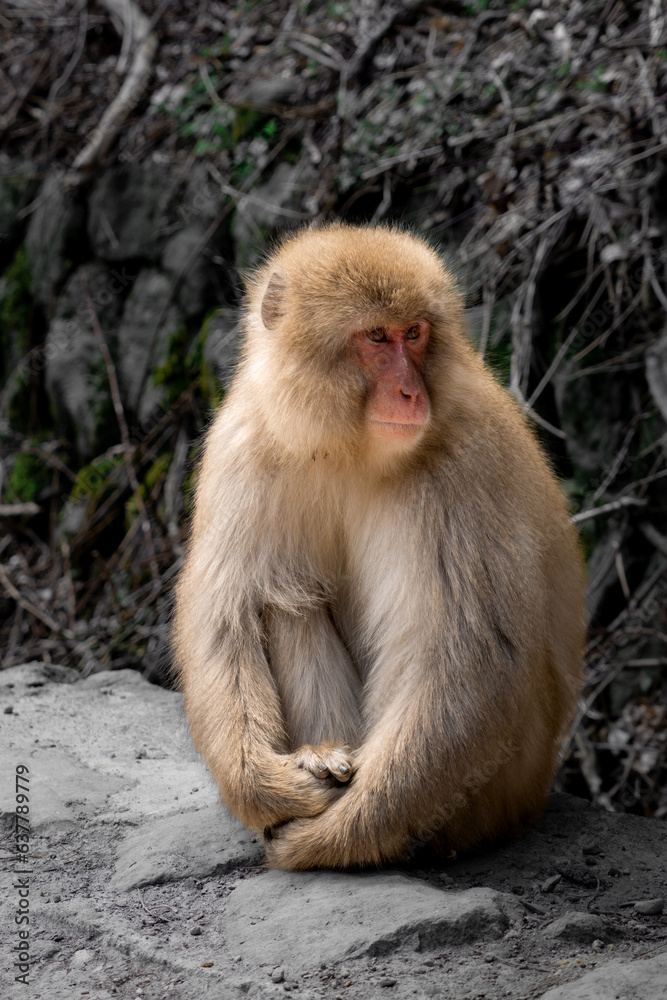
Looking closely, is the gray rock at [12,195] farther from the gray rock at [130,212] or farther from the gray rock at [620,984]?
the gray rock at [620,984]

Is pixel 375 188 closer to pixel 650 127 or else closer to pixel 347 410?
pixel 650 127

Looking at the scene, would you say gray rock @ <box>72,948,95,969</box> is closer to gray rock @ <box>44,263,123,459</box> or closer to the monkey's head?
the monkey's head

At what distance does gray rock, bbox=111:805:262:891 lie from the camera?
2885 mm

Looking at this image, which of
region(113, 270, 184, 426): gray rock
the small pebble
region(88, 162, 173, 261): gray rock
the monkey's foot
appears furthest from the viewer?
region(88, 162, 173, 261): gray rock

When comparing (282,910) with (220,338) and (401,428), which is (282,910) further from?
(220,338)

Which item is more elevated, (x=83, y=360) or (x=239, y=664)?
(x=83, y=360)

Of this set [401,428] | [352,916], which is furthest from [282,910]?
[401,428]

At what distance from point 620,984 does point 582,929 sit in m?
0.37

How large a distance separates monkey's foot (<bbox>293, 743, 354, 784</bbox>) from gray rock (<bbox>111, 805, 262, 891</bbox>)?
374mm

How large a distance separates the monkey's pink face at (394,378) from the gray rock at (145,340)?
472cm

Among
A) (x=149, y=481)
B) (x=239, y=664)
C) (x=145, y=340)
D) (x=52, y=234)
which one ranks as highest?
(x=52, y=234)

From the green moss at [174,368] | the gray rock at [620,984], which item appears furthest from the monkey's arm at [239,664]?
the green moss at [174,368]

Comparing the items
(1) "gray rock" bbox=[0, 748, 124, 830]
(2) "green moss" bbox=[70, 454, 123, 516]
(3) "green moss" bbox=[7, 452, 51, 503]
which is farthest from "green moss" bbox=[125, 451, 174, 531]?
(1) "gray rock" bbox=[0, 748, 124, 830]

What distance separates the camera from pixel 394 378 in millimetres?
2682
